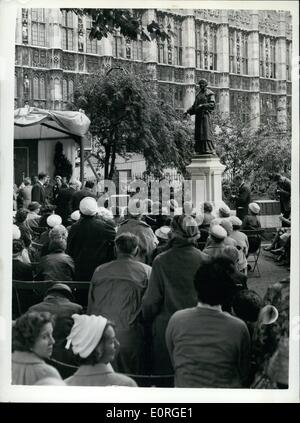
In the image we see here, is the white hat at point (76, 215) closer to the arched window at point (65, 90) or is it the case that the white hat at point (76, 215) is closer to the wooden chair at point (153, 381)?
the arched window at point (65, 90)

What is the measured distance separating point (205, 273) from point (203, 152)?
1.23m

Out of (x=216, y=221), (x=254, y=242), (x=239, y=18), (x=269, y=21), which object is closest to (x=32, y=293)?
(x=216, y=221)

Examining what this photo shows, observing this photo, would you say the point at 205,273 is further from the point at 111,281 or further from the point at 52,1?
the point at 52,1

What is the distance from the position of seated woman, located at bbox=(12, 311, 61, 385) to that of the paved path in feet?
5.35

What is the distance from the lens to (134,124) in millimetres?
A: 6934

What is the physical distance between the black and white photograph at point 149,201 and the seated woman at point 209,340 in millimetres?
14

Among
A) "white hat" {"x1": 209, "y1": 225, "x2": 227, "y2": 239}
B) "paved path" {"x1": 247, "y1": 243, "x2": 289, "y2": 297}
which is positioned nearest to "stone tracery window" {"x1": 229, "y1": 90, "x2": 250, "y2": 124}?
"white hat" {"x1": 209, "y1": 225, "x2": 227, "y2": 239}

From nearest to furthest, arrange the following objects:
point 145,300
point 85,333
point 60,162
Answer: point 85,333 → point 145,300 → point 60,162

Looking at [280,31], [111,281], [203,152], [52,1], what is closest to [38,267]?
[111,281]

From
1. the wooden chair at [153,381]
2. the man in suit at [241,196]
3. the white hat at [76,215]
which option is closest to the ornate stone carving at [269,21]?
the man in suit at [241,196]

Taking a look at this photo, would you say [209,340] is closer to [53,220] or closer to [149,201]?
[149,201]

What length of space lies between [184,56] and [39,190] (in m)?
1.65

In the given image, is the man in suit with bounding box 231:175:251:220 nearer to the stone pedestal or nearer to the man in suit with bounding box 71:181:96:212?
the stone pedestal
